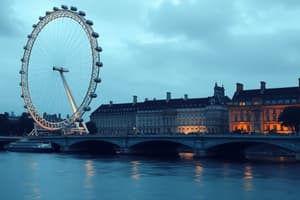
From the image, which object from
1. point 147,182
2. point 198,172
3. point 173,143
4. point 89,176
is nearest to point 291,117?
point 173,143

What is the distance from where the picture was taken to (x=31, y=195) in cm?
3042

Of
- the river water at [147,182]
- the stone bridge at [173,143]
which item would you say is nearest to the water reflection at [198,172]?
the river water at [147,182]

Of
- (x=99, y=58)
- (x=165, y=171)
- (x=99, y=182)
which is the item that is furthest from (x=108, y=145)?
(x=99, y=182)

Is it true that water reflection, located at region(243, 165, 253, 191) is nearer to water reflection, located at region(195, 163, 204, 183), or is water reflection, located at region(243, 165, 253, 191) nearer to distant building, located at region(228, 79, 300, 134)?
water reflection, located at region(195, 163, 204, 183)

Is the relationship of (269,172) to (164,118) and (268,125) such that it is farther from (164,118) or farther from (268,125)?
(164,118)

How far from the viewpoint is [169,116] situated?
11531 cm

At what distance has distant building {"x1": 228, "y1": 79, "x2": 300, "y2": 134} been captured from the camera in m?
93.6

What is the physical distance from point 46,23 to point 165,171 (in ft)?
130

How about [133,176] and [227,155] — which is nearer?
[133,176]

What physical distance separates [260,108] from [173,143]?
28218mm

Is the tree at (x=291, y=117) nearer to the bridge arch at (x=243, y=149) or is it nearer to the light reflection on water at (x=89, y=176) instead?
the bridge arch at (x=243, y=149)

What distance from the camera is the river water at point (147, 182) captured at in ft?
99.6

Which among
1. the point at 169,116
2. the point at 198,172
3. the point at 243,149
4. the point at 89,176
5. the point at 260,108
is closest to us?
the point at 89,176

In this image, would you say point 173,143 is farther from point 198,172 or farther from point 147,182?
point 147,182
